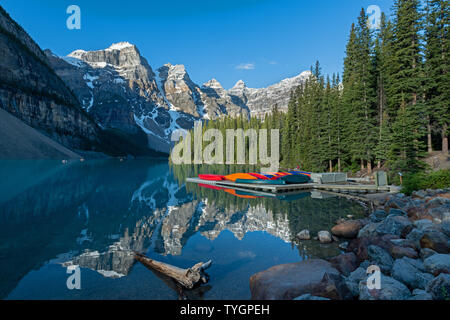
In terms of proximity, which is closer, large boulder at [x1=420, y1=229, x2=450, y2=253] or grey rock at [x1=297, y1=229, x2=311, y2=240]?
large boulder at [x1=420, y1=229, x2=450, y2=253]

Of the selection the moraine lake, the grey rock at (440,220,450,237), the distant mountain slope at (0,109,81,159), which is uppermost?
the distant mountain slope at (0,109,81,159)

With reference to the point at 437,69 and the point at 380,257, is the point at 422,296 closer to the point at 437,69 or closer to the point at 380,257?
the point at 380,257

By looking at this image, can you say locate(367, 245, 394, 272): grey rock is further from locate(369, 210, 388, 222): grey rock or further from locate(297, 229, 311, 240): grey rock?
locate(369, 210, 388, 222): grey rock

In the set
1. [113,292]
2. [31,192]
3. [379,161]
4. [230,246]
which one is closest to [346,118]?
[379,161]

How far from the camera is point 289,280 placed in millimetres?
6199

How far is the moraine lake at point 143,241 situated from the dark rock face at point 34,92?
98.6m

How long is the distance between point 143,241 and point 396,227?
A: 1049cm

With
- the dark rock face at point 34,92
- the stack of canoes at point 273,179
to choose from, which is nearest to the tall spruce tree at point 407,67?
the stack of canoes at point 273,179

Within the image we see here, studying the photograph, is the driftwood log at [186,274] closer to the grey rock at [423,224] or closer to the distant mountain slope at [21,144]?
the grey rock at [423,224]

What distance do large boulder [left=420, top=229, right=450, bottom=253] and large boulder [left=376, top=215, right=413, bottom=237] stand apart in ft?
6.05

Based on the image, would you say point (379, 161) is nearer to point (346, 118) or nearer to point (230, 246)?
point (346, 118)

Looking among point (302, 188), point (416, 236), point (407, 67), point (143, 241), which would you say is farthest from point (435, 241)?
point (407, 67)

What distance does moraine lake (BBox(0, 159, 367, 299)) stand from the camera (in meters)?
6.76

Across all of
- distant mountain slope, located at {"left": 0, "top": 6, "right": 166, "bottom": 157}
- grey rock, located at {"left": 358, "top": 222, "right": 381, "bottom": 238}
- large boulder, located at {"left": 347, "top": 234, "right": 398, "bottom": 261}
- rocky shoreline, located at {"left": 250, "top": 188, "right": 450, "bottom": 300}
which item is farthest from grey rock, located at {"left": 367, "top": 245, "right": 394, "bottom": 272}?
distant mountain slope, located at {"left": 0, "top": 6, "right": 166, "bottom": 157}
